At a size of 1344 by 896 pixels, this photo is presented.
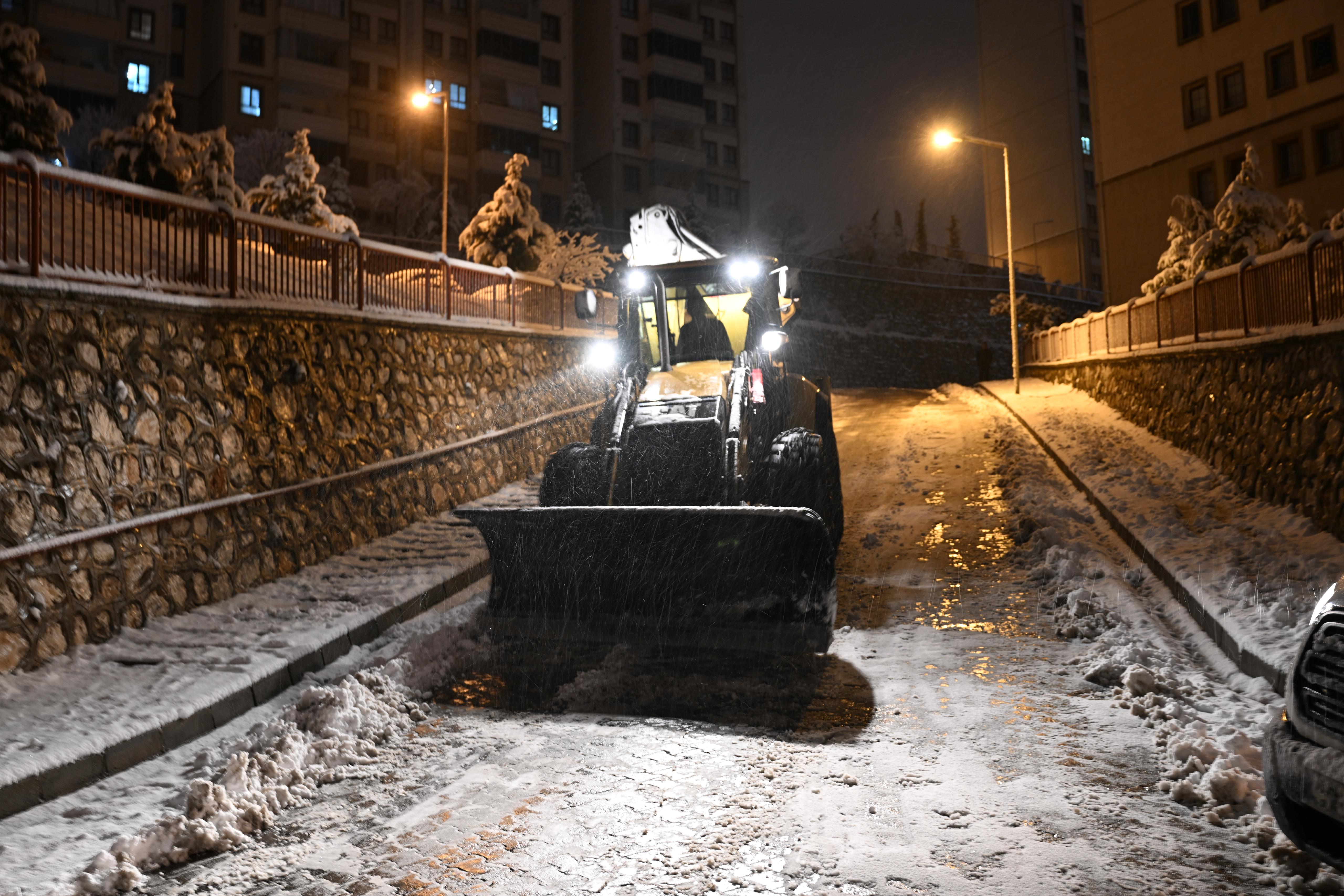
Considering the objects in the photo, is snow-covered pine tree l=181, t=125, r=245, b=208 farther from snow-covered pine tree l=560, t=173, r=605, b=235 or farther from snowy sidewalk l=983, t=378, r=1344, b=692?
snow-covered pine tree l=560, t=173, r=605, b=235

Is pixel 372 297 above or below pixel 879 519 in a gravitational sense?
above

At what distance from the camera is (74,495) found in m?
6.54

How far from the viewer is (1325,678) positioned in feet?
10.3

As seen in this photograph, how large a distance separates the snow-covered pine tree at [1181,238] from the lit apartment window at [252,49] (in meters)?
42.1

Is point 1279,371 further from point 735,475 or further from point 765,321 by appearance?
point 735,475

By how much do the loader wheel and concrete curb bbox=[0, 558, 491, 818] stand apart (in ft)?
5.15

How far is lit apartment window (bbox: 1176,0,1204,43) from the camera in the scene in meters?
29.5

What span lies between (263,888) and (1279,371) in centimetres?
1057

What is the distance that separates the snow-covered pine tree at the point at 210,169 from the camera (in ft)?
71.0

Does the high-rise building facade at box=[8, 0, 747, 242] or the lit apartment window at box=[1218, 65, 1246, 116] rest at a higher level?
the high-rise building facade at box=[8, 0, 747, 242]

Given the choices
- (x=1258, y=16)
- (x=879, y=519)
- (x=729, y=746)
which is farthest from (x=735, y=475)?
(x=1258, y=16)

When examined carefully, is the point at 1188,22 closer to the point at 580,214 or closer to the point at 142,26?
the point at 580,214

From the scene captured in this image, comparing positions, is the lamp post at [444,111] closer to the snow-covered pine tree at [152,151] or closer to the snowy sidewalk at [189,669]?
the snow-covered pine tree at [152,151]

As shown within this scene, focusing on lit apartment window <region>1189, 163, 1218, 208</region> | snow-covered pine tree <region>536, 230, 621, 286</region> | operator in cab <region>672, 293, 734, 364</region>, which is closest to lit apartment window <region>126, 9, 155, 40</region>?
snow-covered pine tree <region>536, 230, 621, 286</region>
